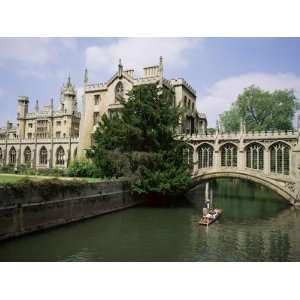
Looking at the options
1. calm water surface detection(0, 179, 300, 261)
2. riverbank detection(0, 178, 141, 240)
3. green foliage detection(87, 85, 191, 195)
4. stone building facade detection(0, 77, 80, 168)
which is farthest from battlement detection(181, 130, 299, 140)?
stone building facade detection(0, 77, 80, 168)

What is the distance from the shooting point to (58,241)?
13.1 m

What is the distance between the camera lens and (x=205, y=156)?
1118 inches

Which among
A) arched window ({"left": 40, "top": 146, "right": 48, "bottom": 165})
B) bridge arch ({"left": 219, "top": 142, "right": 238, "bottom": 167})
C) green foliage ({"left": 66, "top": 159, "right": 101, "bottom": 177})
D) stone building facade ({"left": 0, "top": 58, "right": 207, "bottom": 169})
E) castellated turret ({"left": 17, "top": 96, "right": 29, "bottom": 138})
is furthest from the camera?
castellated turret ({"left": 17, "top": 96, "right": 29, "bottom": 138})

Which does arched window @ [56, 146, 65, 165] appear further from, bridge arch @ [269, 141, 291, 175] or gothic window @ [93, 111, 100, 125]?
bridge arch @ [269, 141, 291, 175]

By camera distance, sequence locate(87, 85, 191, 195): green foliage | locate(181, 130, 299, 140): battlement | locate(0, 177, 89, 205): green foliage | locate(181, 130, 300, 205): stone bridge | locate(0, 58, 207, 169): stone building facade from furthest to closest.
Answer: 1. locate(0, 58, 207, 169): stone building facade
2. locate(181, 130, 299, 140): battlement
3. locate(181, 130, 300, 205): stone bridge
4. locate(87, 85, 191, 195): green foliage
5. locate(0, 177, 89, 205): green foliage

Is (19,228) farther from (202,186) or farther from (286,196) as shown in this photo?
(202,186)

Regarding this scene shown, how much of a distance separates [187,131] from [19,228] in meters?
22.2

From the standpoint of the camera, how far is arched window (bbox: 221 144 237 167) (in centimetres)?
2694

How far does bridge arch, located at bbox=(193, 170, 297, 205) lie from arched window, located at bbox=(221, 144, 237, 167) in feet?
4.81

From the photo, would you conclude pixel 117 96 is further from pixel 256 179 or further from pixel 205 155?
pixel 256 179

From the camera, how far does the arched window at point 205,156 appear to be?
28.0 m
